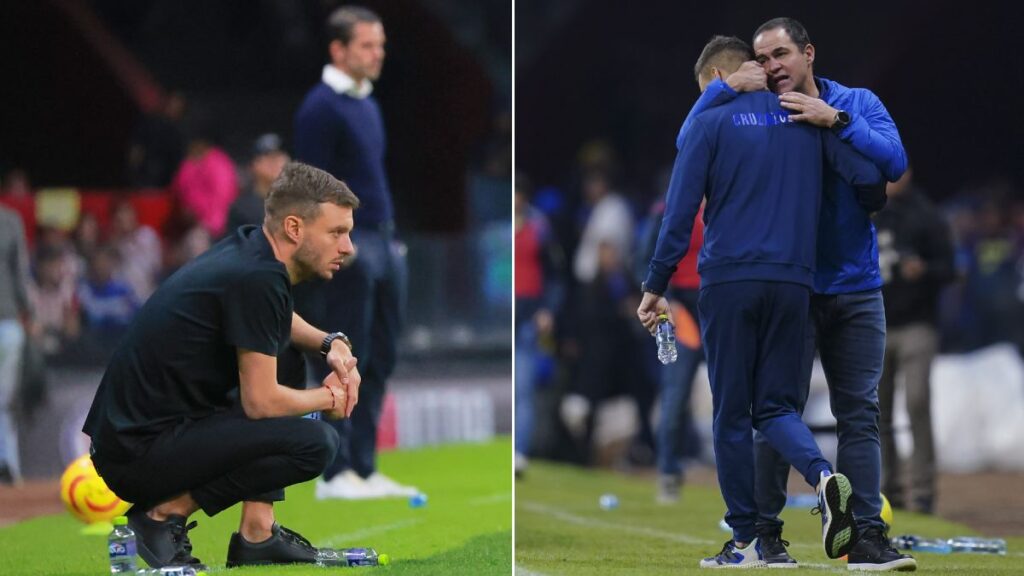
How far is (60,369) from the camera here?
1481cm

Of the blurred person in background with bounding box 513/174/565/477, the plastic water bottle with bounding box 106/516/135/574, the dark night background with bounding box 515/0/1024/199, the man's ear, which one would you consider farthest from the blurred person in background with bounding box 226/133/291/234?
the dark night background with bounding box 515/0/1024/199

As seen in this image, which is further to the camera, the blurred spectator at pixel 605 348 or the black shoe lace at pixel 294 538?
the blurred spectator at pixel 605 348

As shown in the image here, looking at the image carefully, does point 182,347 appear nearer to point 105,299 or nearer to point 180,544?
point 180,544

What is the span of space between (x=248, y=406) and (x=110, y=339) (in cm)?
949

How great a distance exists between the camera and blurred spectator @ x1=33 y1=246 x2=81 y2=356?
15.3 metres

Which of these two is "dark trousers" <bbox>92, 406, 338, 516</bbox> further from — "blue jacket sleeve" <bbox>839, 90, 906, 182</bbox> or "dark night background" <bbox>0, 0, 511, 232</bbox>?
"dark night background" <bbox>0, 0, 511, 232</bbox>

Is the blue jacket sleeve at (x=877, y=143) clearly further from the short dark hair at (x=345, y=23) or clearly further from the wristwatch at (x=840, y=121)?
the short dark hair at (x=345, y=23)

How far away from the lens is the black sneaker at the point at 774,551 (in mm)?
6879

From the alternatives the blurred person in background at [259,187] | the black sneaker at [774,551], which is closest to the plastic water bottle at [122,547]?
the black sneaker at [774,551]

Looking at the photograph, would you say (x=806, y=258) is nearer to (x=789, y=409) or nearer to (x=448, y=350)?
(x=789, y=409)

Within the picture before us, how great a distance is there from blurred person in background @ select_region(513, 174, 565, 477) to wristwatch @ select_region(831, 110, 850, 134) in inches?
311

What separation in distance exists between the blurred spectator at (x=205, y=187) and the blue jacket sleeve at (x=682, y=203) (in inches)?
421

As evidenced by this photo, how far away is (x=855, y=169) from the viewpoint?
684cm

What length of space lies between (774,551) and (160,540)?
8.17ft
